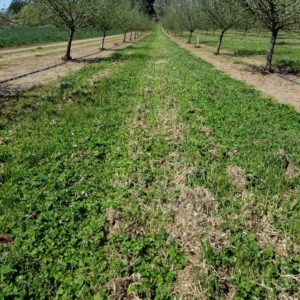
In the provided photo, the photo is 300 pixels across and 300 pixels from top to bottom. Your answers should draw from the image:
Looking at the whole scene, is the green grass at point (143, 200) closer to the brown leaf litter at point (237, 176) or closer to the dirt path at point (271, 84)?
the brown leaf litter at point (237, 176)

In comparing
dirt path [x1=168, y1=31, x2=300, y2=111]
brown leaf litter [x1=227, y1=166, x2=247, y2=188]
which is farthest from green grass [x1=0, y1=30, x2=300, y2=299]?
dirt path [x1=168, y1=31, x2=300, y2=111]

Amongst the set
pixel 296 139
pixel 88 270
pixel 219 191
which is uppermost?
pixel 296 139

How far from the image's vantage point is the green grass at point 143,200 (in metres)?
4.27

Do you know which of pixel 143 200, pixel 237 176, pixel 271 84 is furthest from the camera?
pixel 271 84

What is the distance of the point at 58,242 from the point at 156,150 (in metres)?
4.14

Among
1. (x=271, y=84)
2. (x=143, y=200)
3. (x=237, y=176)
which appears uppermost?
(x=271, y=84)

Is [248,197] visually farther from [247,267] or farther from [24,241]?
[24,241]

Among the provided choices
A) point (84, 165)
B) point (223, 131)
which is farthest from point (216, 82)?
point (84, 165)

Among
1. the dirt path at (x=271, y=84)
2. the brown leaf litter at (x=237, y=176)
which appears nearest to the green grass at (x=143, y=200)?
the brown leaf litter at (x=237, y=176)

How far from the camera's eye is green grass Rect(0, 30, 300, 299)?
14.0 feet

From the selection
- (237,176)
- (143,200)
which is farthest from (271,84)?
(143,200)

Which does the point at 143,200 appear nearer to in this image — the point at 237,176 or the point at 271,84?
the point at 237,176

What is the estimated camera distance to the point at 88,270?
4441 mm

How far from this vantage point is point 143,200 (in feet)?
20.0
